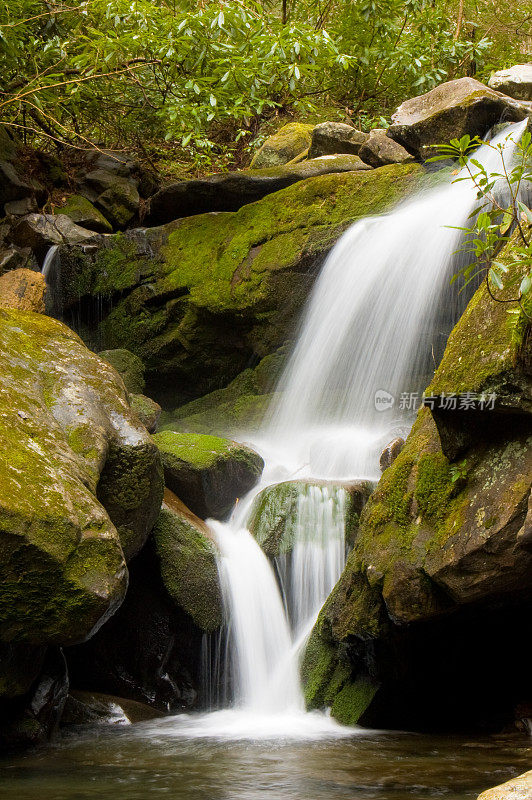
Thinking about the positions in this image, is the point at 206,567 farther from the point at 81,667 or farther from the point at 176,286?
the point at 176,286

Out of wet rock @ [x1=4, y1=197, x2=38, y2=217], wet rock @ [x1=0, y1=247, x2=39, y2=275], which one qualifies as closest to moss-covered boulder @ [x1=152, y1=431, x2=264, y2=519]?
wet rock @ [x1=0, y1=247, x2=39, y2=275]

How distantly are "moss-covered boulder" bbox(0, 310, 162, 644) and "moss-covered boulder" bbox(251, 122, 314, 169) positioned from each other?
6.96m

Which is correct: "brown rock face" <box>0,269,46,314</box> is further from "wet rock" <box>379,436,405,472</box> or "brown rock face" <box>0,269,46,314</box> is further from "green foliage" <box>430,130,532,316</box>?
"green foliage" <box>430,130,532,316</box>

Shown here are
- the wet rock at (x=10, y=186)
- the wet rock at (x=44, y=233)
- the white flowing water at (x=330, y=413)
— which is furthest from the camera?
the wet rock at (x=10, y=186)

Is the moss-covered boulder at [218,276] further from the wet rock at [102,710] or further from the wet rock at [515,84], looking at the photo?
the wet rock at [102,710]

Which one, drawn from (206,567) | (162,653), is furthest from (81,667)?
(206,567)

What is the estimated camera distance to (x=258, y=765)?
3873 mm

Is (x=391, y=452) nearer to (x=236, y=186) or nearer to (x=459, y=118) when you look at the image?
(x=459, y=118)

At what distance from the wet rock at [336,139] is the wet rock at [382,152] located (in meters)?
0.45

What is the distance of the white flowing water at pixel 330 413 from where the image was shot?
5.45 m

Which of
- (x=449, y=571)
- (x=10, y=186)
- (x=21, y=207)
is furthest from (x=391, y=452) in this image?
(x=10, y=186)

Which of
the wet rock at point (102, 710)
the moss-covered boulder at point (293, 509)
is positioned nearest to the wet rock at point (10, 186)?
the moss-covered boulder at point (293, 509)

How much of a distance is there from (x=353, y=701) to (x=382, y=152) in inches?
275

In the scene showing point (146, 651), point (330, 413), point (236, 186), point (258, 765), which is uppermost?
point (236, 186)
